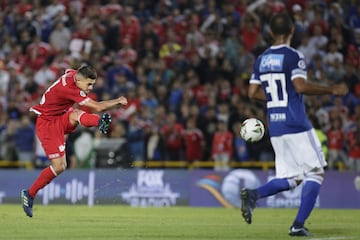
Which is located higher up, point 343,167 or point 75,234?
point 343,167

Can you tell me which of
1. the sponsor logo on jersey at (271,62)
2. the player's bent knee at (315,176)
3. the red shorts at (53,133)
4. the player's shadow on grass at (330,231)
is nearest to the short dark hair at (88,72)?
the red shorts at (53,133)

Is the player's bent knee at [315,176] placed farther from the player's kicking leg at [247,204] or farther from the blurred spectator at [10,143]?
the blurred spectator at [10,143]

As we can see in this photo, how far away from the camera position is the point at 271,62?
1222 cm

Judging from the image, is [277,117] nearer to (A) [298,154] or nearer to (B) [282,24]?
(A) [298,154]

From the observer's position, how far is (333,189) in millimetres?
21281

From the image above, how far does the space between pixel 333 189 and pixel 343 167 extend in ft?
4.90

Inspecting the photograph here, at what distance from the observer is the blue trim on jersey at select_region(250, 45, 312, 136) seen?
12078mm

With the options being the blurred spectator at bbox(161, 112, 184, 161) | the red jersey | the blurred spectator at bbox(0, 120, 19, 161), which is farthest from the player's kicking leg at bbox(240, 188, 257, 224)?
the blurred spectator at bbox(0, 120, 19, 161)

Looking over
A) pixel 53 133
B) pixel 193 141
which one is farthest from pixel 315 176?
pixel 193 141

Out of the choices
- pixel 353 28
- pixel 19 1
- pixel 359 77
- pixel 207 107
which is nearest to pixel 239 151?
pixel 207 107

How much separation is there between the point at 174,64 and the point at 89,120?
1095 centimetres

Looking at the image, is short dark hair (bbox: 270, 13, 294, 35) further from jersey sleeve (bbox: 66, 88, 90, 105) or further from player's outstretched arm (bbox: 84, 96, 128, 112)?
jersey sleeve (bbox: 66, 88, 90, 105)

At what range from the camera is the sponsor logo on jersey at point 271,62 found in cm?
1214

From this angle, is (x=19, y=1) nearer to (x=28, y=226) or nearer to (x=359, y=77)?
(x=359, y=77)
